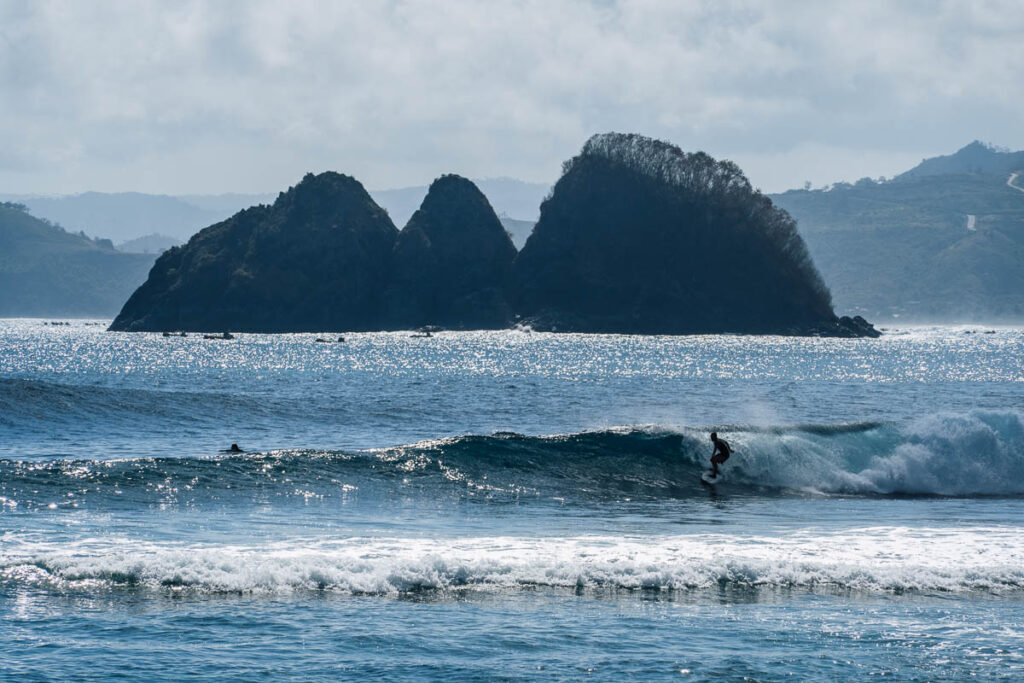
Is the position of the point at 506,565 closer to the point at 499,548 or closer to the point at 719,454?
the point at 499,548

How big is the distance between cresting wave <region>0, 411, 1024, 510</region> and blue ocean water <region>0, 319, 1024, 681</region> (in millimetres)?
132

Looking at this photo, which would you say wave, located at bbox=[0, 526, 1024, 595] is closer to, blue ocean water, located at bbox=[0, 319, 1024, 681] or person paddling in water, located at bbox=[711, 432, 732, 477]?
blue ocean water, located at bbox=[0, 319, 1024, 681]

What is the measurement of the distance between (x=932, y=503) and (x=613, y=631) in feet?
66.5

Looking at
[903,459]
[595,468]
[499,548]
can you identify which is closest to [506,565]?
[499,548]

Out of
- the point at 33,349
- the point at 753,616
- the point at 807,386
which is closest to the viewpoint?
the point at 753,616

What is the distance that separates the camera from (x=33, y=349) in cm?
16050

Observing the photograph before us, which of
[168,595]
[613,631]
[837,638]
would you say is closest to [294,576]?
[168,595]

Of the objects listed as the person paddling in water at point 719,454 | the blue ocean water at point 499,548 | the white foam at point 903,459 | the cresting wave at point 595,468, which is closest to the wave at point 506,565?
the blue ocean water at point 499,548

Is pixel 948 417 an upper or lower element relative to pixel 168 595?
upper

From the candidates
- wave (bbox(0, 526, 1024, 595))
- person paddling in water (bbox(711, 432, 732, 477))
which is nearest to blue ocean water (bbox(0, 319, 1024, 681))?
wave (bbox(0, 526, 1024, 595))

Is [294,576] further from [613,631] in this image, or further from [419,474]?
[419,474]

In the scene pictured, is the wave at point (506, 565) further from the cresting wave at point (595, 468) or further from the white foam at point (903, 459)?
the white foam at point (903, 459)

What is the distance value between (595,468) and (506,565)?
17.5 meters

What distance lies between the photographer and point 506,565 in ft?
72.2
